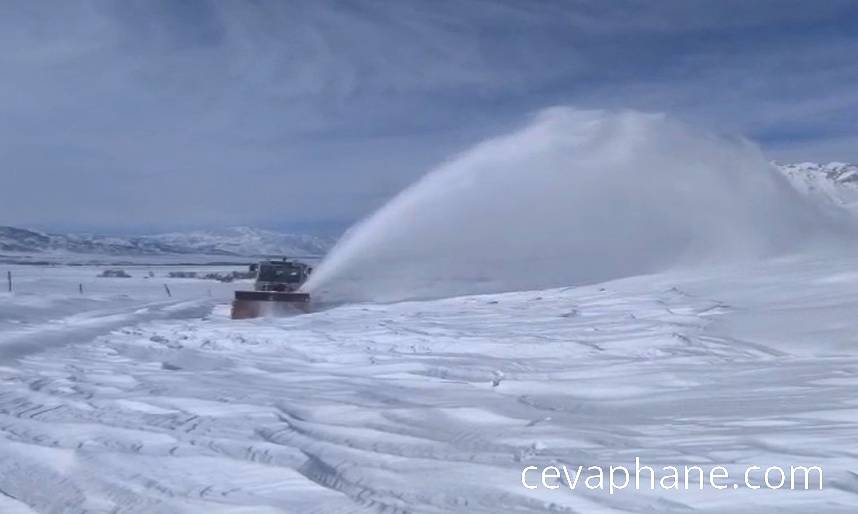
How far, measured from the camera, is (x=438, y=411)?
7082 mm

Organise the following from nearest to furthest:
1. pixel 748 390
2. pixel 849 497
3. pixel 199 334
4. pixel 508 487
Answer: pixel 849 497 < pixel 508 487 < pixel 748 390 < pixel 199 334

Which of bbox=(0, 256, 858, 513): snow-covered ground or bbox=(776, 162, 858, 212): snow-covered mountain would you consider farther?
bbox=(776, 162, 858, 212): snow-covered mountain

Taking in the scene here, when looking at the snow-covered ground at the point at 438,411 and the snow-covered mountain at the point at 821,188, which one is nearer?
the snow-covered ground at the point at 438,411

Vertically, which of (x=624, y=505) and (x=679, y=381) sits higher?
(x=679, y=381)

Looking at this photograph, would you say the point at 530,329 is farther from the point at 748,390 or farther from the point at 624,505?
the point at 624,505

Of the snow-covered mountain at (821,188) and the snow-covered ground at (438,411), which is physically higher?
the snow-covered mountain at (821,188)

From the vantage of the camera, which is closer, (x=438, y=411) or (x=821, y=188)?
(x=438, y=411)

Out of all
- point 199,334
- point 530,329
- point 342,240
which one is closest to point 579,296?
point 530,329

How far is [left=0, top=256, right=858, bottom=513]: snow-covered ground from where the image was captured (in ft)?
16.2

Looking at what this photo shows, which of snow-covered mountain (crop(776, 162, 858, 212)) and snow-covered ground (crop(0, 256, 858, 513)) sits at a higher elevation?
snow-covered mountain (crop(776, 162, 858, 212))

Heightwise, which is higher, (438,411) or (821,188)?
(821,188)

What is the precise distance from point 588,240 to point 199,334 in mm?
13051

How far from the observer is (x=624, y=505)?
178 inches

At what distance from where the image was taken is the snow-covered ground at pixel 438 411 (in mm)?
4934
